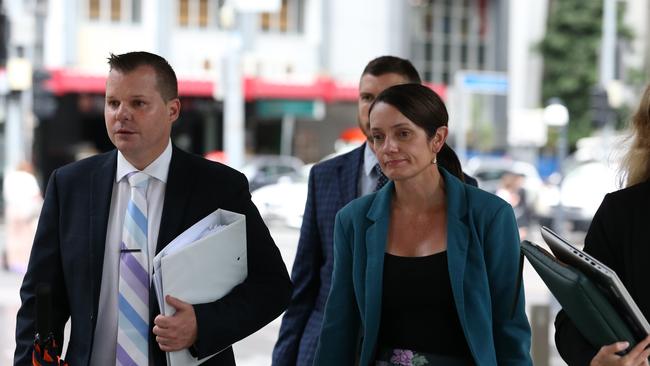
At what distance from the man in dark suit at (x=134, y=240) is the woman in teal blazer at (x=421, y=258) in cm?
28

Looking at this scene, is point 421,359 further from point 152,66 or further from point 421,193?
point 152,66

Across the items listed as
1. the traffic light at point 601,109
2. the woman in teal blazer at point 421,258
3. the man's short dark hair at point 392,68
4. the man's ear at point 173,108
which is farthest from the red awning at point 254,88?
the woman in teal blazer at point 421,258

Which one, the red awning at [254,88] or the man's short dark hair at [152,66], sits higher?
the man's short dark hair at [152,66]

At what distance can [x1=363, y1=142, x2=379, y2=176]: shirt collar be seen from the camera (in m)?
4.34

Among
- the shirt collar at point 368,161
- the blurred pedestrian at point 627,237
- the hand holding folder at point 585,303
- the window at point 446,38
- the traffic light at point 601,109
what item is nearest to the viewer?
the hand holding folder at point 585,303

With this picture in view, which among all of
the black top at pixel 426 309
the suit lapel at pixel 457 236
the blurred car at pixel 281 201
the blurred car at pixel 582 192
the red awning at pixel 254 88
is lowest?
the blurred car at pixel 281 201

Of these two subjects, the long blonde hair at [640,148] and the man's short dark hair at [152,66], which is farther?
the man's short dark hair at [152,66]

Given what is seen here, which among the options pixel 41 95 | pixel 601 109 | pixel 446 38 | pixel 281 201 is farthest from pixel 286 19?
pixel 601 109

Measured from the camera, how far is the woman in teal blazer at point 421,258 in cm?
315

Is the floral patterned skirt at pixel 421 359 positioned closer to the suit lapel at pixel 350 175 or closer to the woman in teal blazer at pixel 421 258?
the woman in teal blazer at pixel 421 258

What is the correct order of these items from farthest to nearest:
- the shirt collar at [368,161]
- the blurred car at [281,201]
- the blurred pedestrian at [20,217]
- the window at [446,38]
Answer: the window at [446,38] → the blurred car at [281,201] → the blurred pedestrian at [20,217] → the shirt collar at [368,161]

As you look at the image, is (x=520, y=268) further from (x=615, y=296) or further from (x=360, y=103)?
(x=360, y=103)

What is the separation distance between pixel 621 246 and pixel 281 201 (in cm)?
2563

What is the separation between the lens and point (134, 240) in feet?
10.7
